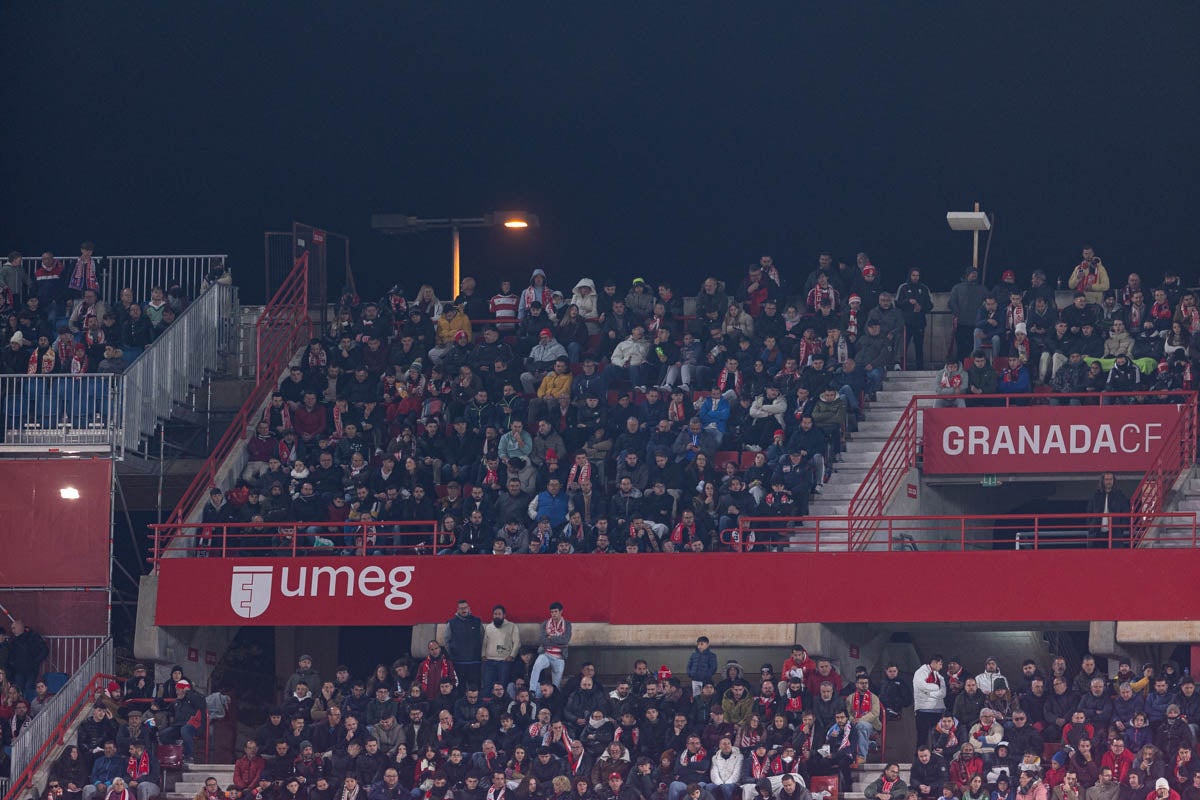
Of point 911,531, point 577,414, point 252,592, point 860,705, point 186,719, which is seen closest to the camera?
point 860,705

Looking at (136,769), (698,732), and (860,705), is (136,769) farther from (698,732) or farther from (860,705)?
(860,705)

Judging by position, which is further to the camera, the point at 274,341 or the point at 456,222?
the point at 456,222

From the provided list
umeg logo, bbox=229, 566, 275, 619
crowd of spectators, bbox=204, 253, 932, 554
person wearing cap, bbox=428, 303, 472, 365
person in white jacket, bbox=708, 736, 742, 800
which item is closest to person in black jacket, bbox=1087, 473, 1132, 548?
crowd of spectators, bbox=204, 253, 932, 554

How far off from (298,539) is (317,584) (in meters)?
1.44

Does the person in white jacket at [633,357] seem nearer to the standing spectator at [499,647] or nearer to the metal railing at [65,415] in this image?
the standing spectator at [499,647]

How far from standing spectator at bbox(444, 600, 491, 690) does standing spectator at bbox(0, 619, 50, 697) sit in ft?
18.5

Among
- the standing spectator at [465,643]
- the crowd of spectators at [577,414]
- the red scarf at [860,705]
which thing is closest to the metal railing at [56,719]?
the crowd of spectators at [577,414]

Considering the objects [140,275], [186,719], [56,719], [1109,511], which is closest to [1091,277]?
[1109,511]

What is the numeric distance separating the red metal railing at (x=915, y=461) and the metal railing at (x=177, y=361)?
956 centimetres

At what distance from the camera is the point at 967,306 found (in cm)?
3503

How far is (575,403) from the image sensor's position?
110 ft

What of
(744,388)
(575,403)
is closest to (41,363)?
(575,403)

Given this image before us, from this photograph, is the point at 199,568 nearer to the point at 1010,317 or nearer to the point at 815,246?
the point at 1010,317

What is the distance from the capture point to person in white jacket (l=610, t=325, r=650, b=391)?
113 feet
